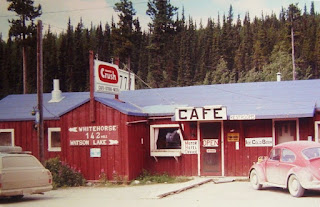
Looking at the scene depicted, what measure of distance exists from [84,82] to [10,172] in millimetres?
11588

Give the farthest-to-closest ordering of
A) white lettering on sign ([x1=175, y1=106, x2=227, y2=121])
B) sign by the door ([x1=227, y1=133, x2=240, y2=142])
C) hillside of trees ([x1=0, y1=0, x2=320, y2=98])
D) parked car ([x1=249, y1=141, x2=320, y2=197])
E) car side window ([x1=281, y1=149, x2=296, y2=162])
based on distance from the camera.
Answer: sign by the door ([x1=227, y1=133, x2=240, y2=142]) < white lettering on sign ([x1=175, y1=106, x2=227, y2=121]) < hillside of trees ([x1=0, y1=0, x2=320, y2=98]) < car side window ([x1=281, y1=149, x2=296, y2=162]) < parked car ([x1=249, y1=141, x2=320, y2=197])

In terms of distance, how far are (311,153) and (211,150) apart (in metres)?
7.36

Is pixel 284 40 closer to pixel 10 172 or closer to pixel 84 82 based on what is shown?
pixel 84 82

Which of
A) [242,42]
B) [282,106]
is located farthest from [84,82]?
[242,42]

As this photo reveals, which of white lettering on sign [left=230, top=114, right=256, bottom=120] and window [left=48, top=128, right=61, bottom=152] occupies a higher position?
white lettering on sign [left=230, top=114, right=256, bottom=120]

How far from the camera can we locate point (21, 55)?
1905 centimetres

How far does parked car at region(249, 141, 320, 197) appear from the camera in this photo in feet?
39.2

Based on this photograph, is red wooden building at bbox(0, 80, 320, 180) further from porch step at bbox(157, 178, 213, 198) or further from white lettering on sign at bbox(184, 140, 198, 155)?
porch step at bbox(157, 178, 213, 198)

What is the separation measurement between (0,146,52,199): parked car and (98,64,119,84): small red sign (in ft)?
20.6

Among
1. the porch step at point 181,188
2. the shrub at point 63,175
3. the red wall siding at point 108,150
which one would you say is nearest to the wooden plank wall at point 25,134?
the red wall siding at point 108,150

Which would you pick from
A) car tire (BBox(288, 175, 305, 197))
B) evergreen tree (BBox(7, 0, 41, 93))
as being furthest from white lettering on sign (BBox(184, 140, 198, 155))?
evergreen tree (BBox(7, 0, 41, 93))

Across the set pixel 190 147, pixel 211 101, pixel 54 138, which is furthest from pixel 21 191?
pixel 211 101

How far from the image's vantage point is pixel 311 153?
12625 mm

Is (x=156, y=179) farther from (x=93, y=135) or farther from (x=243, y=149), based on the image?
(x=243, y=149)
